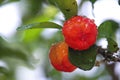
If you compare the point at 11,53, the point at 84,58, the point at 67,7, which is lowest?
the point at 84,58

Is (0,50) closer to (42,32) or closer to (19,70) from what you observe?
(19,70)

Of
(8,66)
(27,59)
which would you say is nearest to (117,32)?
(27,59)

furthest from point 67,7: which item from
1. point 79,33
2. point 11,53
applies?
point 11,53

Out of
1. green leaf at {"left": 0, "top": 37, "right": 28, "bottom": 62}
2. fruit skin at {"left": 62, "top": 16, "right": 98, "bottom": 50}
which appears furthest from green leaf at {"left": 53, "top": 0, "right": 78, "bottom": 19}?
green leaf at {"left": 0, "top": 37, "right": 28, "bottom": 62}

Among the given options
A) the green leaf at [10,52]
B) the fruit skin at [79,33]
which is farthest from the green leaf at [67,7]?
the green leaf at [10,52]

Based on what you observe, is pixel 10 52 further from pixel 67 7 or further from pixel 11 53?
pixel 67 7
